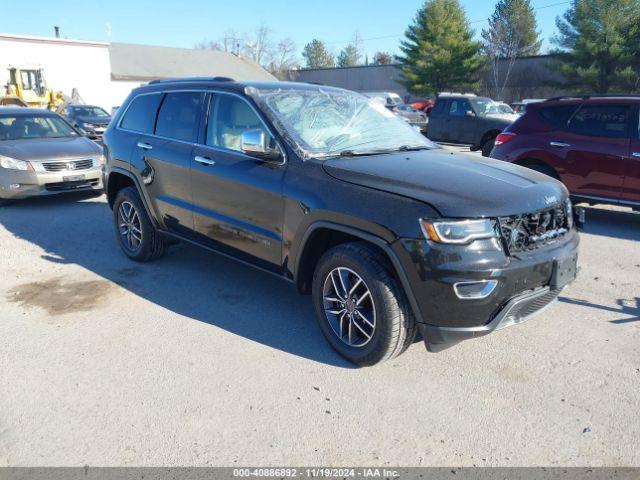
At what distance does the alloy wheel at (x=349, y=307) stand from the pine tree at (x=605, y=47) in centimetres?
3849

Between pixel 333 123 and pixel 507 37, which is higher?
pixel 507 37

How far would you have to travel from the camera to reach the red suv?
6980 millimetres

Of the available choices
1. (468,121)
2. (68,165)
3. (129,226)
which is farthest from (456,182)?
(468,121)

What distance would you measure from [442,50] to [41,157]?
41.3 meters

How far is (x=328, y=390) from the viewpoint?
3379 mm

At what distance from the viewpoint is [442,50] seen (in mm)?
44438

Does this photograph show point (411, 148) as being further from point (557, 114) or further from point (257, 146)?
point (557, 114)

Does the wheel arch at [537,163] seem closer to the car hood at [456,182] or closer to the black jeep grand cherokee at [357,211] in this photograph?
the black jeep grand cherokee at [357,211]

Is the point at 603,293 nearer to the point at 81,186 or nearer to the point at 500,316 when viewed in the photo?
the point at 500,316

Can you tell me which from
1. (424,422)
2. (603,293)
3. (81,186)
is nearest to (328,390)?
(424,422)

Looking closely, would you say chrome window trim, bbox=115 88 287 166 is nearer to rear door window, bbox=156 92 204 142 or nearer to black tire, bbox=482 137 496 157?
rear door window, bbox=156 92 204 142

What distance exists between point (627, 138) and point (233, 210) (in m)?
5.49

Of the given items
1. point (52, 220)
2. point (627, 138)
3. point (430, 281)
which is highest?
point (627, 138)

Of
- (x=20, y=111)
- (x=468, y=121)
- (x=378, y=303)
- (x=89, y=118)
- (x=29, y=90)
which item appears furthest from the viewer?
(x=29, y=90)
